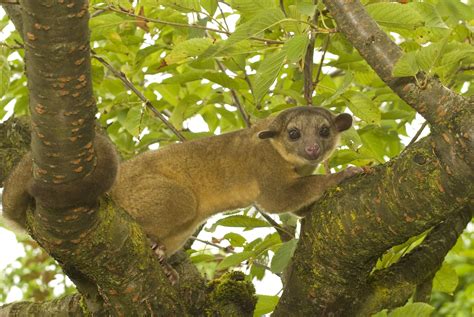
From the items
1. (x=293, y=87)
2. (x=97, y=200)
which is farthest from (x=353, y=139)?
(x=97, y=200)

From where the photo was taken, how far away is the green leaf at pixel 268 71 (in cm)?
407

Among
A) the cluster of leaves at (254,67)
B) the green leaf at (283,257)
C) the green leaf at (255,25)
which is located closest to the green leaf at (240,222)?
the cluster of leaves at (254,67)

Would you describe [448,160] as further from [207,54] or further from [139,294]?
[139,294]

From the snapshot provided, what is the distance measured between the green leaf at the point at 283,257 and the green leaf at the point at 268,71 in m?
1.05

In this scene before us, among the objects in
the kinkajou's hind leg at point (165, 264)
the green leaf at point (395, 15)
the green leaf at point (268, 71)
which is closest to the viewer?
the green leaf at point (395, 15)

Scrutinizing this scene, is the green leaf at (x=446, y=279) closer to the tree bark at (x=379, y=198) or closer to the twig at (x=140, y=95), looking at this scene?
the tree bark at (x=379, y=198)

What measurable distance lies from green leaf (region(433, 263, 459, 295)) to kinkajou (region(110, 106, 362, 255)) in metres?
1.05

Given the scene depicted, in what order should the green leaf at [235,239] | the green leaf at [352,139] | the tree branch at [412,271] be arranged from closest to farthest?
the tree branch at [412,271] → the green leaf at [352,139] → the green leaf at [235,239]

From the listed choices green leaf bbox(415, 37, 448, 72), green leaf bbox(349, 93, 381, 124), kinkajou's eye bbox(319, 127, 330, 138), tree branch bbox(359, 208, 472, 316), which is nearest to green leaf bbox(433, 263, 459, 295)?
tree branch bbox(359, 208, 472, 316)

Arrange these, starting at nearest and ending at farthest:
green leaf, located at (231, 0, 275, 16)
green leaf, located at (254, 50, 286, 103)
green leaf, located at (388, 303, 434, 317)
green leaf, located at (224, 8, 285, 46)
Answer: green leaf, located at (388, 303, 434, 317), green leaf, located at (224, 8, 285, 46), green leaf, located at (254, 50, 286, 103), green leaf, located at (231, 0, 275, 16)

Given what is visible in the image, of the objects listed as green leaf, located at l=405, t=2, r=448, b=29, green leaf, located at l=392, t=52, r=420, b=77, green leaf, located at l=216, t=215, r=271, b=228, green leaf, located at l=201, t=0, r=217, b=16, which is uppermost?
green leaf, located at l=201, t=0, r=217, b=16

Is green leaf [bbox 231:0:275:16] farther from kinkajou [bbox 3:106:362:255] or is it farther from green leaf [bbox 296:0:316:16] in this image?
kinkajou [bbox 3:106:362:255]

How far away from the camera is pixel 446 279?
5.26 metres

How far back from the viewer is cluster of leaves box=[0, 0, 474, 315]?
400cm
